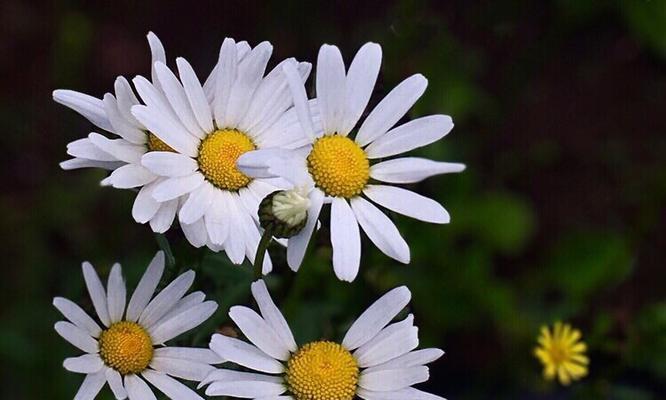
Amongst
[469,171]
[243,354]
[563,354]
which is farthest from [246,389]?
[469,171]

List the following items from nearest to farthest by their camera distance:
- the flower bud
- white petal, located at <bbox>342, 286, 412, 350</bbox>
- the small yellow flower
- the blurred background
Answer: the flower bud < white petal, located at <bbox>342, 286, 412, 350</bbox> < the small yellow flower < the blurred background

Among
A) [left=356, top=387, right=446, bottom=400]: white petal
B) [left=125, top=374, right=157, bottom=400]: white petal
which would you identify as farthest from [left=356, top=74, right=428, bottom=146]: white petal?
[left=125, top=374, right=157, bottom=400]: white petal

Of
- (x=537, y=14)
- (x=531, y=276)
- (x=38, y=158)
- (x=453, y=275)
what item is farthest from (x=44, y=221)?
(x=537, y=14)

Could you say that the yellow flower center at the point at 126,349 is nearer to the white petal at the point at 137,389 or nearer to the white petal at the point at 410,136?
the white petal at the point at 137,389

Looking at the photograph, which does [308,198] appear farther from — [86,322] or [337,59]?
[86,322]

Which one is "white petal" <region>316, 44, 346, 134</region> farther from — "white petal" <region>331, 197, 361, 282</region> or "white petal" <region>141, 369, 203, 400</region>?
"white petal" <region>141, 369, 203, 400</region>

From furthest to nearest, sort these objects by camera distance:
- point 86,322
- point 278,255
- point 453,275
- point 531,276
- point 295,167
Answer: point 531,276 → point 453,275 → point 278,255 → point 86,322 → point 295,167

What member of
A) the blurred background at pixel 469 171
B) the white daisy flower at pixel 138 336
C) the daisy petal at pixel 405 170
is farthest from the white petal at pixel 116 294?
the blurred background at pixel 469 171
